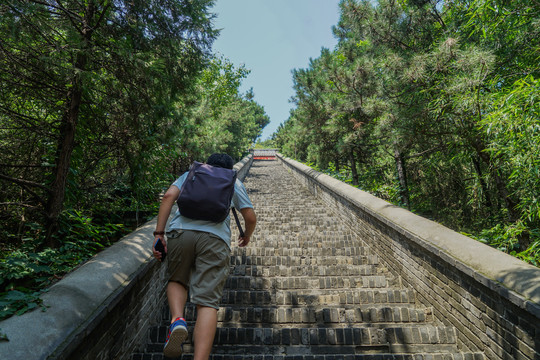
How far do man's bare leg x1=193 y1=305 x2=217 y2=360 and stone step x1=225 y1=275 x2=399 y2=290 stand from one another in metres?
1.88

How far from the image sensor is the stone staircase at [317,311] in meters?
2.57

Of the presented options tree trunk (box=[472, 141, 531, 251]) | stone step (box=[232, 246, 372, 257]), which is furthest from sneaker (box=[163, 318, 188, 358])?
tree trunk (box=[472, 141, 531, 251])

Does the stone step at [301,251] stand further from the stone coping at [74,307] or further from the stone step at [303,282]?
the stone coping at [74,307]

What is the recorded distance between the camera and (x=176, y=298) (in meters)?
2.12

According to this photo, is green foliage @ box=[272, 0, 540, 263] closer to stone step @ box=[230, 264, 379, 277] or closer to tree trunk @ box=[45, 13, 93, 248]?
stone step @ box=[230, 264, 379, 277]

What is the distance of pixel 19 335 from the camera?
1.45 metres

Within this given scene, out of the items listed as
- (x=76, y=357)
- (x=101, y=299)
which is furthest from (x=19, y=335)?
(x=101, y=299)

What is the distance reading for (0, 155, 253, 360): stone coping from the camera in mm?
1441

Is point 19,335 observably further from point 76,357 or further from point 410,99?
point 410,99

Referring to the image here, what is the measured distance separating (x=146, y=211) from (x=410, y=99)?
5082 mm

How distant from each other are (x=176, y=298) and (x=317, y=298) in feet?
6.46

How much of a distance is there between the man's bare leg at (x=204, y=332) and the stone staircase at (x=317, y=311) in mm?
697

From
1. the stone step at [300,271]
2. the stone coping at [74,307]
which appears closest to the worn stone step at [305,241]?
the stone step at [300,271]

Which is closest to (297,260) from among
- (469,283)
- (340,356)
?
(340,356)
